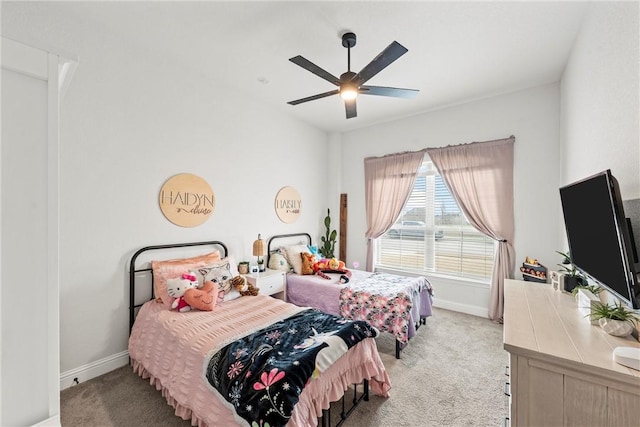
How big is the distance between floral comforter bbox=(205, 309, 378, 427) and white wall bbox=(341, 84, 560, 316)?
245 cm

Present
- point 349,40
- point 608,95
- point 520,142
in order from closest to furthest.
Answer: point 608,95, point 349,40, point 520,142

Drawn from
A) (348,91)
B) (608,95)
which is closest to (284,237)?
(348,91)

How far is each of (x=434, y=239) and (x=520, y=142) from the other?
5.42ft

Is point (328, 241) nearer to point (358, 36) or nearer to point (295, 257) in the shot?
point (295, 257)

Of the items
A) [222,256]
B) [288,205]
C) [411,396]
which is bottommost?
[411,396]

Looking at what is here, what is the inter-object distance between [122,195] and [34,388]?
7.12 ft

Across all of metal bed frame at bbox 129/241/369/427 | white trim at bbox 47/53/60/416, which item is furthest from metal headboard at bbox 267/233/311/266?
white trim at bbox 47/53/60/416

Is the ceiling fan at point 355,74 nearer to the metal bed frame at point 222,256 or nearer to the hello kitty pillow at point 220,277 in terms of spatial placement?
the hello kitty pillow at point 220,277

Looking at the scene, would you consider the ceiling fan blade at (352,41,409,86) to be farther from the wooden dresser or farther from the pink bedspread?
the pink bedspread

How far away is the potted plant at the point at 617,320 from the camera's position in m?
1.19

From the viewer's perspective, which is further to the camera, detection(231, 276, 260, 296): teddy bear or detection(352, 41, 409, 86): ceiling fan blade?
detection(231, 276, 260, 296): teddy bear

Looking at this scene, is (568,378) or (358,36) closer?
(568,378)

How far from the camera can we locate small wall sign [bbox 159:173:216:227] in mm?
2727

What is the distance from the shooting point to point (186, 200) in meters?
2.87
